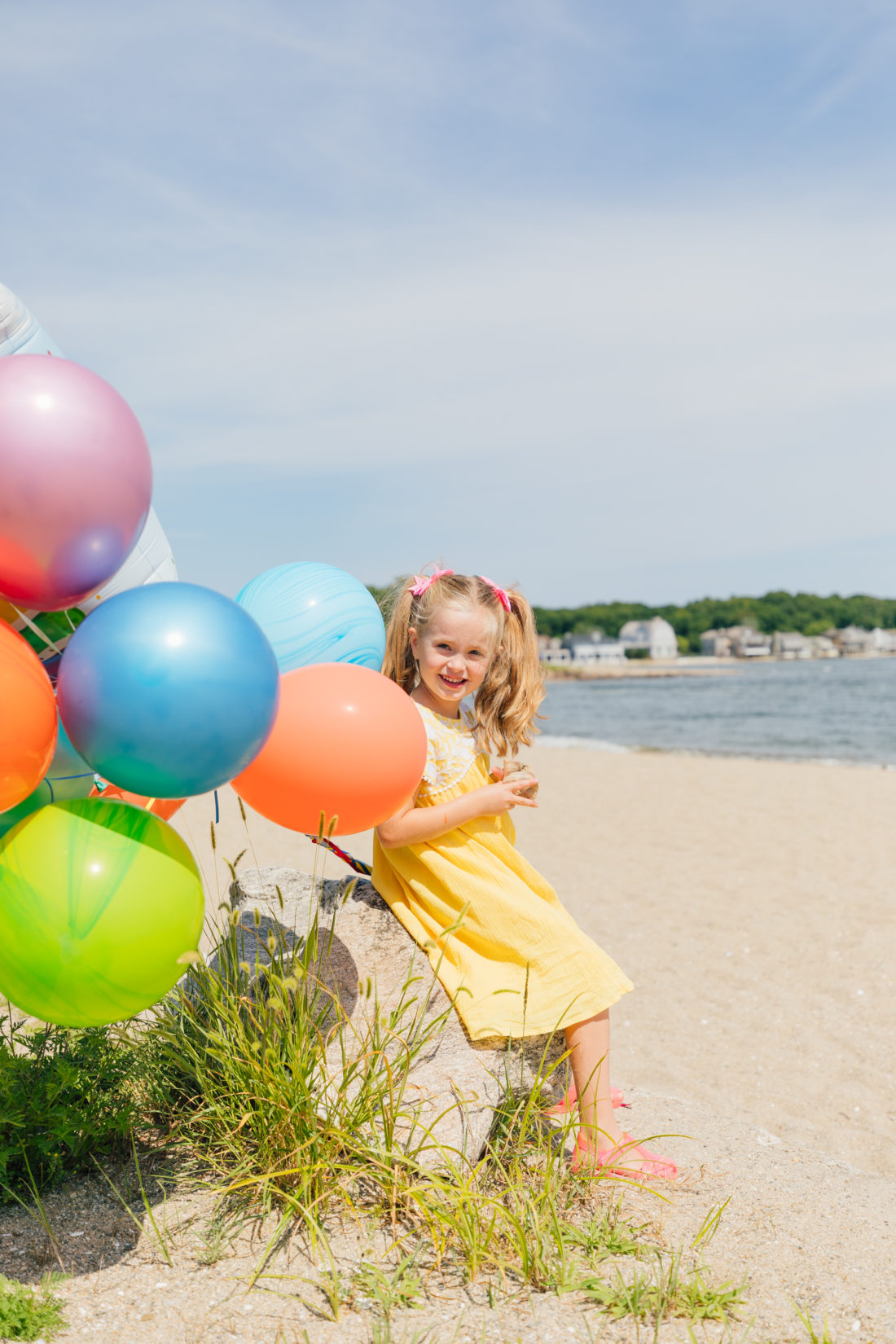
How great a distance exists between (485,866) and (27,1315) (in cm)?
171

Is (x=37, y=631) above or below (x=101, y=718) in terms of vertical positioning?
above

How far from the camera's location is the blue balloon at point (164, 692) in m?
2.06

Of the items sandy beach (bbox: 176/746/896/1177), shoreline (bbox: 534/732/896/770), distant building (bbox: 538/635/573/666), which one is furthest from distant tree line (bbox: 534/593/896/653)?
sandy beach (bbox: 176/746/896/1177)

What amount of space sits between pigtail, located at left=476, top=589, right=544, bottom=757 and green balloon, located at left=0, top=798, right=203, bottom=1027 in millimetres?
1506

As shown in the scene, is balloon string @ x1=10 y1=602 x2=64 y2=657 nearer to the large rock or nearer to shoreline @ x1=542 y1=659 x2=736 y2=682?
the large rock

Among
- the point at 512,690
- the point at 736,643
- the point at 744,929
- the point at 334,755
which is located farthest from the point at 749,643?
the point at 334,755

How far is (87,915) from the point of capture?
2102mm

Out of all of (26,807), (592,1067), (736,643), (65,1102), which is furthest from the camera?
(736,643)

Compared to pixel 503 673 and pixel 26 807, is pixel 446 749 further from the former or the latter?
pixel 26 807

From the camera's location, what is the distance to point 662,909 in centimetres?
770

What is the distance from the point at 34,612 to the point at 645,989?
4.81m

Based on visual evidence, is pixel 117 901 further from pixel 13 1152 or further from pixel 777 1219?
pixel 777 1219

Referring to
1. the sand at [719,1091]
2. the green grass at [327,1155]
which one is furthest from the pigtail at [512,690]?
the sand at [719,1091]

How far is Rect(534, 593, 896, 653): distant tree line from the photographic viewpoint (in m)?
97.6
